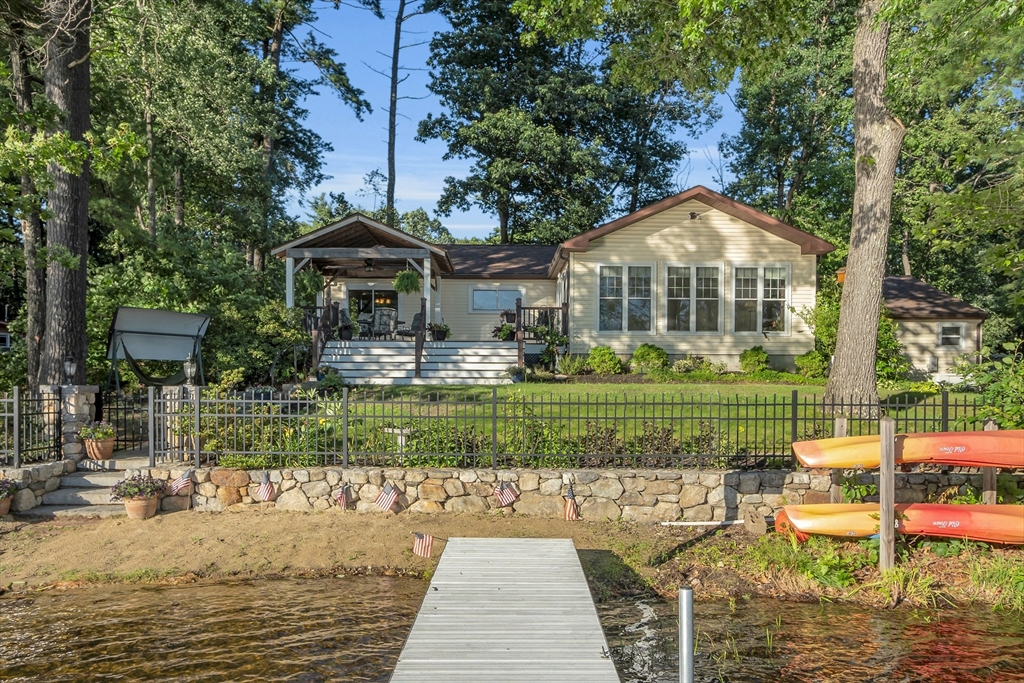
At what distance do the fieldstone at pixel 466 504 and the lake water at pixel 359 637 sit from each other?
176 cm

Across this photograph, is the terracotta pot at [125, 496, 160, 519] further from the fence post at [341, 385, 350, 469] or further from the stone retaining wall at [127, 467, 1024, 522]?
the fence post at [341, 385, 350, 469]

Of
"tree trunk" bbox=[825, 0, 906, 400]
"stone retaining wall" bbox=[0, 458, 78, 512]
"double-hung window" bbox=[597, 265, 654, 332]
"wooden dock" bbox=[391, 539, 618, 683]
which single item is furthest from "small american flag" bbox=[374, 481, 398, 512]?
"double-hung window" bbox=[597, 265, 654, 332]

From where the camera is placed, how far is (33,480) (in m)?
9.24

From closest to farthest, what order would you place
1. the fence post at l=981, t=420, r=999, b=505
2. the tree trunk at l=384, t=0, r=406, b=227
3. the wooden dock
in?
the wooden dock
the fence post at l=981, t=420, r=999, b=505
the tree trunk at l=384, t=0, r=406, b=227

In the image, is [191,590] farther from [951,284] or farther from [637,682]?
[951,284]

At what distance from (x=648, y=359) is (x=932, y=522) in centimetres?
1116

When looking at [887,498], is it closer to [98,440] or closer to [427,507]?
[427,507]

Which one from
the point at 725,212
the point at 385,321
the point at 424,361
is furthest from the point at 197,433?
the point at 725,212

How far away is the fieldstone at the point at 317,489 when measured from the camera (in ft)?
31.0

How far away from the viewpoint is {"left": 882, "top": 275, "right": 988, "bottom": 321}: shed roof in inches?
883

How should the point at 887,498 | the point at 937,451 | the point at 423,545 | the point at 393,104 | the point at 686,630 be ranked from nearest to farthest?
the point at 686,630 < the point at 887,498 < the point at 937,451 < the point at 423,545 < the point at 393,104

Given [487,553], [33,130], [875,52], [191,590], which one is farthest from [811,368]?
[33,130]

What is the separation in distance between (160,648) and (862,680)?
5.83 m

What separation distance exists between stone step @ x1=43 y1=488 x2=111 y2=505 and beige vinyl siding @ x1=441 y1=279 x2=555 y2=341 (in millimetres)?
15391
